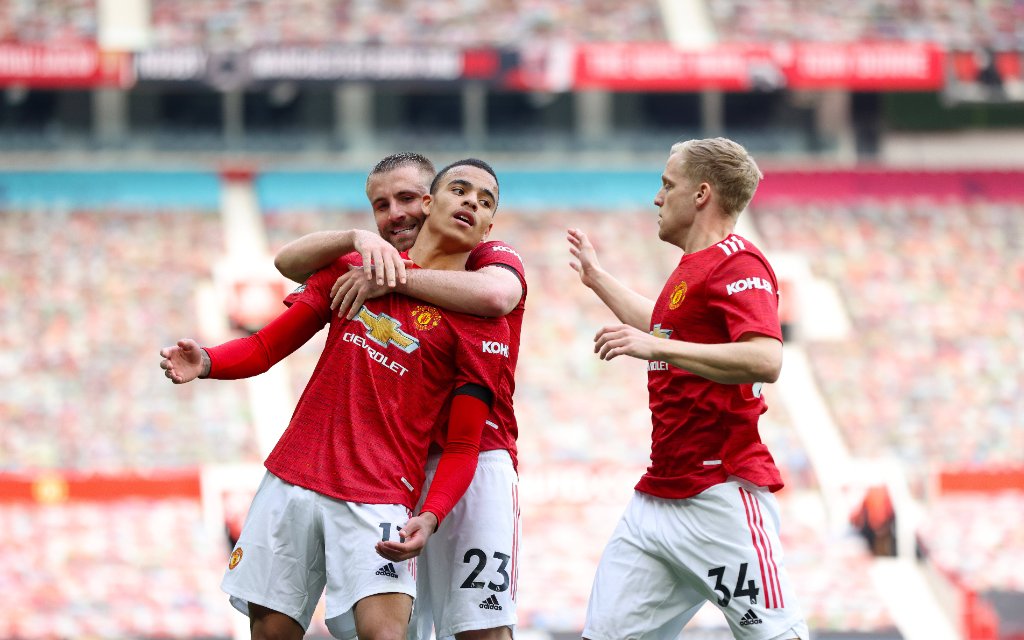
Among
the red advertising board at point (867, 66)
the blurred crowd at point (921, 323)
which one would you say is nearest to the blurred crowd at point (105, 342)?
the blurred crowd at point (921, 323)

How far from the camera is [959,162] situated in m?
22.4

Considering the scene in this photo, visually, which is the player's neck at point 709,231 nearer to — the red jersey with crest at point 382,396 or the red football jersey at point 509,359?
the red football jersey at point 509,359

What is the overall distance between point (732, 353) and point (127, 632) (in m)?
10.9

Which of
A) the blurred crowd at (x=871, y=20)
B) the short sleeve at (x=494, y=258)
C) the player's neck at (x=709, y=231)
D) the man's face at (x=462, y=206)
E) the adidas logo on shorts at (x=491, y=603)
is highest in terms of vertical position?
the blurred crowd at (x=871, y=20)

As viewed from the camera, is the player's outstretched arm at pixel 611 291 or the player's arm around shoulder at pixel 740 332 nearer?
the player's arm around shoulder at pixel 740 332

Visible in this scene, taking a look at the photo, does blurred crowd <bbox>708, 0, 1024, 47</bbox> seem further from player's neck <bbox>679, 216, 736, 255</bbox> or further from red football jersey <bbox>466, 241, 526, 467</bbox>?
red football jersey <bbox>466, 241, 526, 467</bbox>

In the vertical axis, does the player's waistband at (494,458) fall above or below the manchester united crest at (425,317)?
below

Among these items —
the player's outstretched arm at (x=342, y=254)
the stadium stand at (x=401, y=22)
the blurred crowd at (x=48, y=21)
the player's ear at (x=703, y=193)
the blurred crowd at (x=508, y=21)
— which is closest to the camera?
the player's outstretched arm at (x=342, y=254)

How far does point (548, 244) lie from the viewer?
67.1 feet

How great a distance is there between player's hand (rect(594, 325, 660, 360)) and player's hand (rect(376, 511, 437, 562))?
2.45 ft

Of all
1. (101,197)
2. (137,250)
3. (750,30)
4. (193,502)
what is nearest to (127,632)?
(193,502)

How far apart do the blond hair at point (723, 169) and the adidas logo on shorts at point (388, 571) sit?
1741 millimetres

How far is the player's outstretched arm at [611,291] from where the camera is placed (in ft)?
17.2

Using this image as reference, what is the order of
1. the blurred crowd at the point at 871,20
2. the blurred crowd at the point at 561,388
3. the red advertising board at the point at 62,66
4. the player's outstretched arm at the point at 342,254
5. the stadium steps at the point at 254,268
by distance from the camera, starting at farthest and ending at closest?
the blurred crowd at the point at 871,20
the red advertising board at the point at 62,66
the stadium steps at the point at 254,268
the blurred crowd at the point at 561,388
the player's outstretched arm at the point at 342,254
